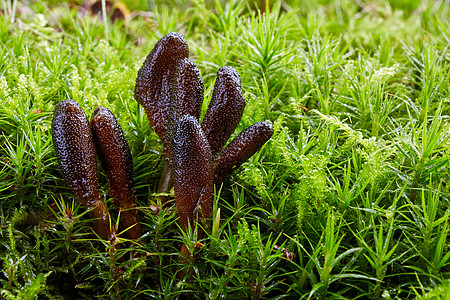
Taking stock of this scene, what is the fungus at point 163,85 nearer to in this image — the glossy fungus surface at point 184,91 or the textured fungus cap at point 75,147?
the glossy fungus surface at point 184,91

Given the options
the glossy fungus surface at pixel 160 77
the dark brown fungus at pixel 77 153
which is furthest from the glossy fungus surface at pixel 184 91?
the dark brown fungus at pixel 77 153

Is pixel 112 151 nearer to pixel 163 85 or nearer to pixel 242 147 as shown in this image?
pixel 163 85

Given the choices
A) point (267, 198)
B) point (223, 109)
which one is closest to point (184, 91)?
point (223, 109)

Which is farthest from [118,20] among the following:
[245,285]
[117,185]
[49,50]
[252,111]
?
[245,285]

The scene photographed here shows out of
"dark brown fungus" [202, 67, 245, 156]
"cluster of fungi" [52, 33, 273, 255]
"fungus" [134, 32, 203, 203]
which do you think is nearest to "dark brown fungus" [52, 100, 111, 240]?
"cluster of fungi" [52, 33, 273, 255]

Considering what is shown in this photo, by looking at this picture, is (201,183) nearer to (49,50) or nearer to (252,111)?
(252,111)
